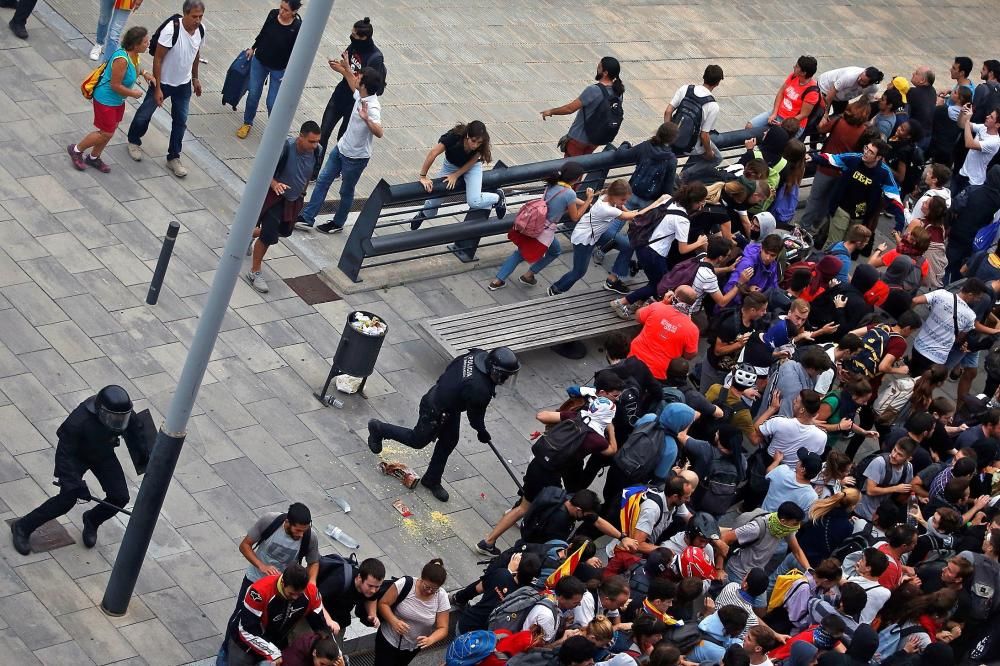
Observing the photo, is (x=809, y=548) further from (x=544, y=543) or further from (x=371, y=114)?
(x=371, y=114)

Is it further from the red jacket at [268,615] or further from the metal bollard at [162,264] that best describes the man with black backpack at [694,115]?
the red jacket at [268,615]

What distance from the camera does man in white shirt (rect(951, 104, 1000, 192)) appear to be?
58.6ft

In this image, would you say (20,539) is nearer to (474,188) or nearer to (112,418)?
(112,418)

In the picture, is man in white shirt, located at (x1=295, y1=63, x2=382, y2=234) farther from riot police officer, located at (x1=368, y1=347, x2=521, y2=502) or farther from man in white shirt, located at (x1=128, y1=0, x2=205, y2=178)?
riot police officer, located at (x1=368, y1=347, x2=521, y2=502)

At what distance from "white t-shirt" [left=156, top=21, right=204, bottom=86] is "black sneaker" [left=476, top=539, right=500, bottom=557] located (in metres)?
5.84

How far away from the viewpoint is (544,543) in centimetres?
Result: 1157

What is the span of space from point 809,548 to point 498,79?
880 cm

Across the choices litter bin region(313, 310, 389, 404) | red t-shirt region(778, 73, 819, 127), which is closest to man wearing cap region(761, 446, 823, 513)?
litter bin region(313, 310, 389, 404)

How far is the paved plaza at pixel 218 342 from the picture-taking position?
11648 mm

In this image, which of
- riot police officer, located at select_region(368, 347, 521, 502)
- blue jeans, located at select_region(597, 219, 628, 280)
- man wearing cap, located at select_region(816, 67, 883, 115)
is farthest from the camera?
man wearing cap, located at select_region(816, 67, 883, 115)

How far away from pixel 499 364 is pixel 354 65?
491 cm

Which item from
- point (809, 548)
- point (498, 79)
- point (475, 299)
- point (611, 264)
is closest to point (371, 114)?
point (475, 299)

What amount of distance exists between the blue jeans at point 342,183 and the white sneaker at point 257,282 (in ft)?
4.05

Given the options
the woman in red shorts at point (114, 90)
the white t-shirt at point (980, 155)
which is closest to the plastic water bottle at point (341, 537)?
the woman in red shorts at point (114, 90)
